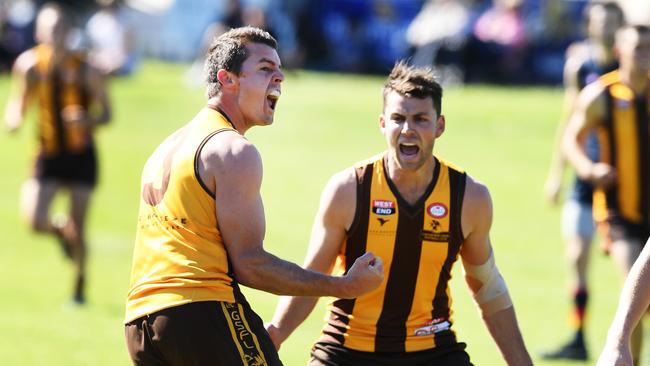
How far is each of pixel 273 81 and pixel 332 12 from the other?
24.9 meters

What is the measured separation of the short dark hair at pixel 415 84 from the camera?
239 inches

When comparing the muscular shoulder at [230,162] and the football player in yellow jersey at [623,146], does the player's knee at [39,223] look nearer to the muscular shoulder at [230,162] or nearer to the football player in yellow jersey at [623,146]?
the football player in yellow jersey at [623,146]

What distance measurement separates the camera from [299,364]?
940 centimetres

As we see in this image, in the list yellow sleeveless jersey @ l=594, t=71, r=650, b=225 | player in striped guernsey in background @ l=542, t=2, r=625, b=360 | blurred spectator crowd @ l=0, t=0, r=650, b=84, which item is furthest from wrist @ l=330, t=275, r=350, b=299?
blurred spectator crowd @ l=0, t=0, r=650, b=84

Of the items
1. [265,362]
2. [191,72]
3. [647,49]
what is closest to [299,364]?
[647,49]

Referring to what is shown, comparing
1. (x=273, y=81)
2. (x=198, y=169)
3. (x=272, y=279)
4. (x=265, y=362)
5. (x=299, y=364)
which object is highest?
(x=273, y=81)

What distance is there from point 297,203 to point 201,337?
1210 centimetres

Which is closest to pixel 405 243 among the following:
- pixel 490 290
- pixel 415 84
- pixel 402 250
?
pixel 402 250

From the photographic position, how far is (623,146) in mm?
8969

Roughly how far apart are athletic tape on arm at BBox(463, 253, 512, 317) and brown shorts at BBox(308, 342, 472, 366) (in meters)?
0.24

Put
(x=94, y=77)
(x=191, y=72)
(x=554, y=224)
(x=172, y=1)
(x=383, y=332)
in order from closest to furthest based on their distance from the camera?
(x=383, y=332) → (x=94, y=77) → (x=554, y=224) → (x=191, y=72) → (x=172, y=1)

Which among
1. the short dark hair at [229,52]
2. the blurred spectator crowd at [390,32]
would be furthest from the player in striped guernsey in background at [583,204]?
the blurred spectator crowd at [390,32]

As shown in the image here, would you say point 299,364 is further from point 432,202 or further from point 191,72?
point 191,72

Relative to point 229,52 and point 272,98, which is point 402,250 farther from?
point 229,52
